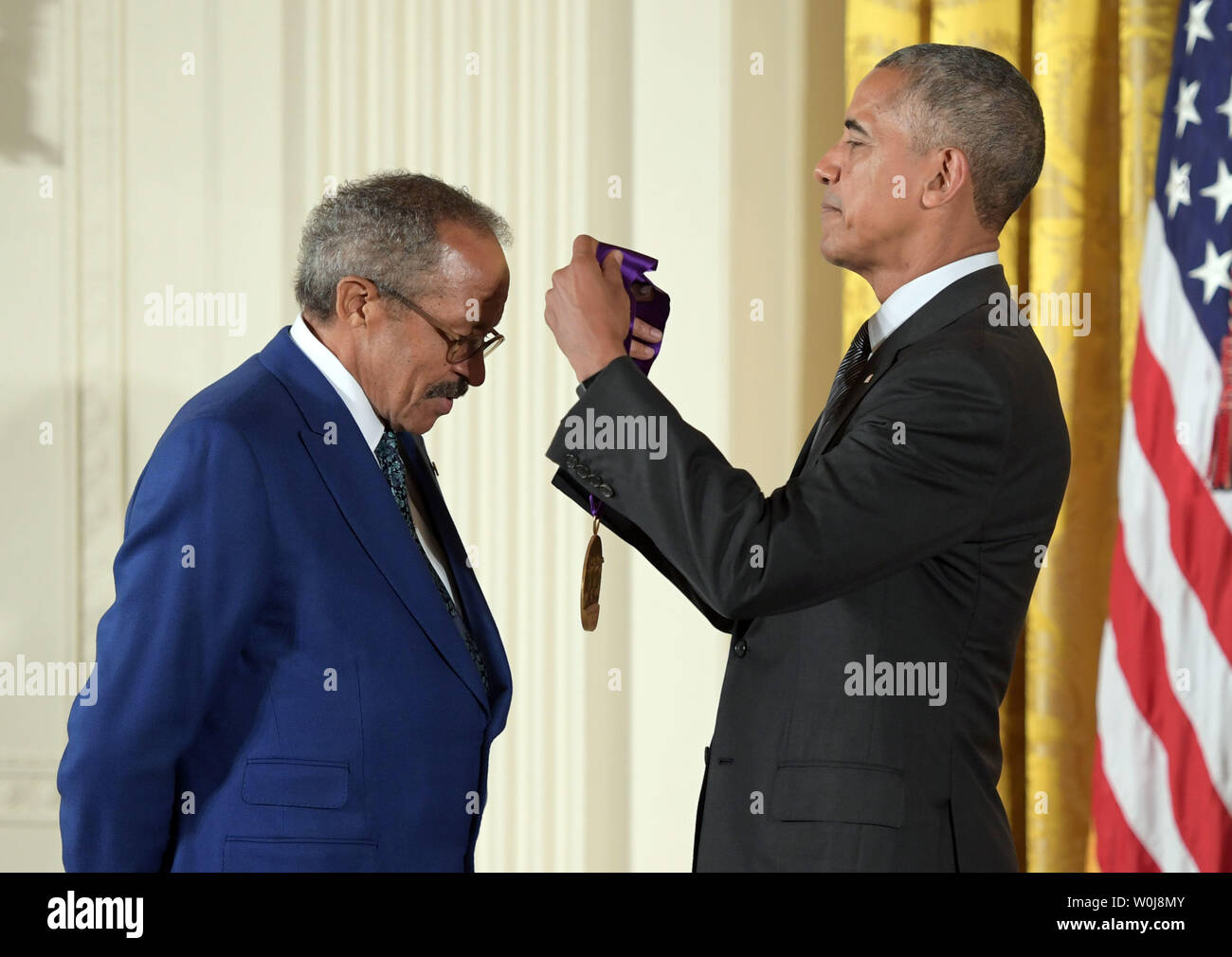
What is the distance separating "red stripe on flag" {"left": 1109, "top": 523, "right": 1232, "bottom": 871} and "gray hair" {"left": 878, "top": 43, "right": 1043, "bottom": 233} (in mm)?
1466

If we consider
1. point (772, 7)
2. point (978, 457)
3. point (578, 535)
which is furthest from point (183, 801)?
point (772, 7)

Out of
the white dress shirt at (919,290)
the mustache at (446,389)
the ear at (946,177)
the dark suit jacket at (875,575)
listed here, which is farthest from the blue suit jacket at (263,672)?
the ear at (946,177)

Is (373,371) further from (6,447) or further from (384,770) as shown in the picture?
(6,447)

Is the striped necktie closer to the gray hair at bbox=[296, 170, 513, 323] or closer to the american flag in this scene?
the gray hair at bbox=[296, 170, 513, 323]

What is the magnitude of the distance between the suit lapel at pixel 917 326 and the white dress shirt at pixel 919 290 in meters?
0.02

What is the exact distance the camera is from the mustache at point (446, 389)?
6.56ft

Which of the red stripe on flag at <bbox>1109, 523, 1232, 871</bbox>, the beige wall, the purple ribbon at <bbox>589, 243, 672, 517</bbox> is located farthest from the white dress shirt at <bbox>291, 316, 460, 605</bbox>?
the red stripe on flag at <bbox>1109, 523, 1232, 871</bbox>

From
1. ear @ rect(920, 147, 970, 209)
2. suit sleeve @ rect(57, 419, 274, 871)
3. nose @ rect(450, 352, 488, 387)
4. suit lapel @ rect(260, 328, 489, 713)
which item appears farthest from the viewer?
nose @ rect(450, 352, 488, 387)

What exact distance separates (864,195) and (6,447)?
281 cm

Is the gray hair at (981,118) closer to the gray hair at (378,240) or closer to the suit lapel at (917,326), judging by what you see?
the suit lapel at (917,326)

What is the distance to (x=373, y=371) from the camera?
1.95 meters

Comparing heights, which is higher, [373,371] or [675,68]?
[675,68]

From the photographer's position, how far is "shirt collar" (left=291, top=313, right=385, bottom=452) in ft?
6.27

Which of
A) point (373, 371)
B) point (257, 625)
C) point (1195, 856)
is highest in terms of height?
point (373, 371)
